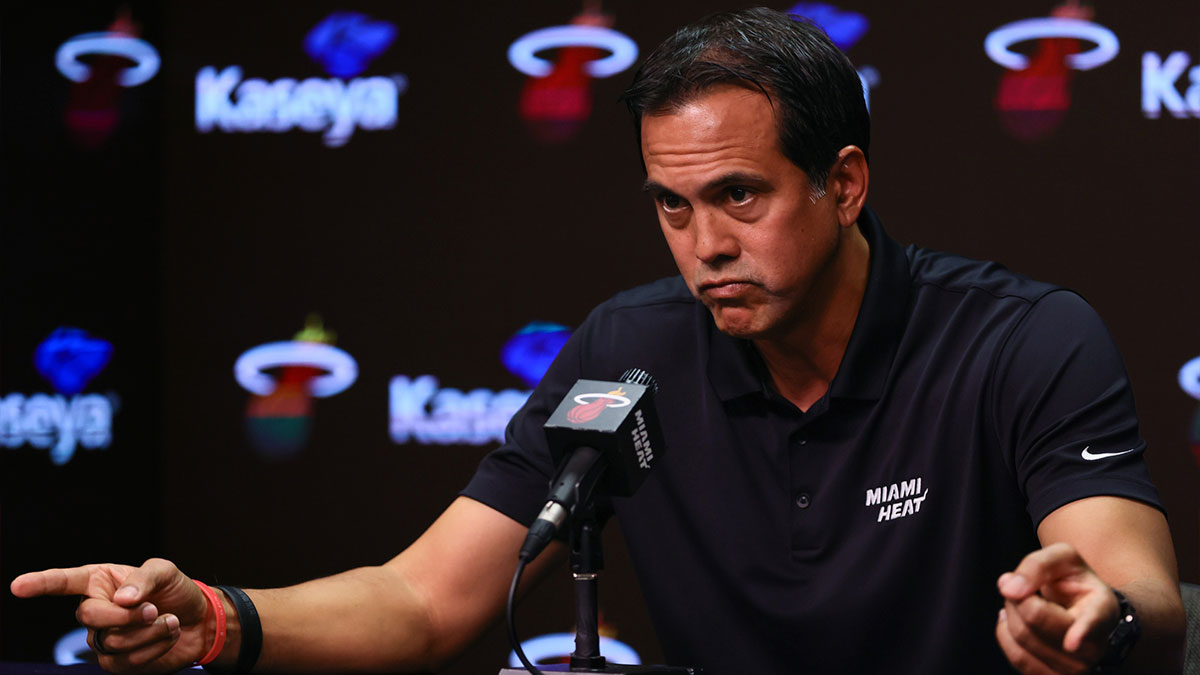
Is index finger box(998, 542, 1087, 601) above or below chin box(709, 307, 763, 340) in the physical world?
below

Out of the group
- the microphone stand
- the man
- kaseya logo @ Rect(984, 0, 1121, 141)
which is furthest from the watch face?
kaseya logo @ Rect(984, 0, 1121, 141)

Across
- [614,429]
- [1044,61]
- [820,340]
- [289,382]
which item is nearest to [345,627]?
[614,429]

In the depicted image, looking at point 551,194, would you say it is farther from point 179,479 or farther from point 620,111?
point 179,479

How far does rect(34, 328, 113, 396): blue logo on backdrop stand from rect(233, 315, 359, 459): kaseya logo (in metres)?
0.33

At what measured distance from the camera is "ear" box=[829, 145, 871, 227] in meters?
1.48

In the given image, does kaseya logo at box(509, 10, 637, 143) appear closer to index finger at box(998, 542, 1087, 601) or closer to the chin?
the chin

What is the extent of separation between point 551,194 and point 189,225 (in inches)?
36.3

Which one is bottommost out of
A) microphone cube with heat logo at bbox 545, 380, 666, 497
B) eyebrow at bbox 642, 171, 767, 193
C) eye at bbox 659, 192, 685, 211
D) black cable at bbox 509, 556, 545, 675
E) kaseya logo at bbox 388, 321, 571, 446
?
black cable at bbox 509, 556, 545, 675

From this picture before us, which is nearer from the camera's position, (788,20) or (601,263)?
(788,20)

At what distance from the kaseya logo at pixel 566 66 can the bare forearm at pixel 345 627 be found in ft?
4.89

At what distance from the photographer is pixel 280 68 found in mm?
2922

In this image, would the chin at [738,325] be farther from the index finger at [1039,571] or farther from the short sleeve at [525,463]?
the index finger at [1039,571]

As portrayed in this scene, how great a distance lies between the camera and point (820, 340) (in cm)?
154

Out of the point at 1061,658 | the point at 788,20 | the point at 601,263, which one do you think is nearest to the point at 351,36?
the point at 601,263
